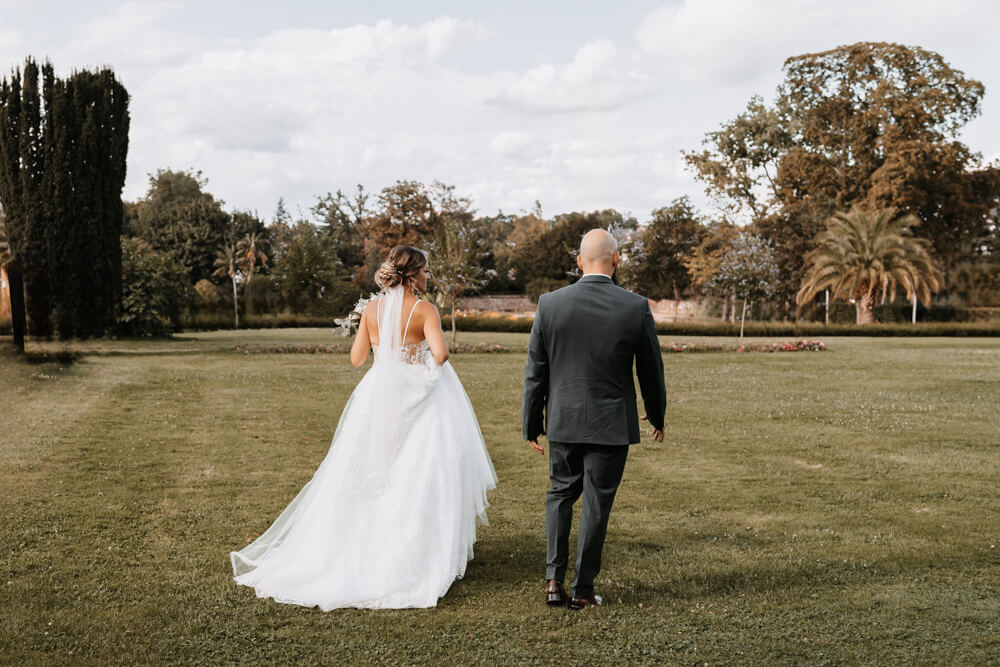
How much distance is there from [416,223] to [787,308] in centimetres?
3055

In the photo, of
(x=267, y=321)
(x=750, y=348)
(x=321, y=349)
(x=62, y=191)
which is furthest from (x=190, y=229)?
(x=750, y=348)

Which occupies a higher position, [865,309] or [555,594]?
[865,309]

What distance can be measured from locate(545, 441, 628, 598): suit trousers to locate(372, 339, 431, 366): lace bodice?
104cm

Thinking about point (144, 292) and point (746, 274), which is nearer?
point (144, 292)

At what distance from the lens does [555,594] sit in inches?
180

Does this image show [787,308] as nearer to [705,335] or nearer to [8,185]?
[705,335]

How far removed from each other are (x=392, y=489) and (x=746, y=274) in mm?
30793

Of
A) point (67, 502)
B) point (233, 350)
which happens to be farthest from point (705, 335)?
point (67, 502)

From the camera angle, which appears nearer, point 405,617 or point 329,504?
point 405,617

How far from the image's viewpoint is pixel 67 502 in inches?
278

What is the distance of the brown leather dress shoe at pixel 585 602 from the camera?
4.53 m

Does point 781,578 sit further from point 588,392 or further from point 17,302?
point 17,302

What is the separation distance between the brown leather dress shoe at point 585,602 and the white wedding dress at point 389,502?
71 cm

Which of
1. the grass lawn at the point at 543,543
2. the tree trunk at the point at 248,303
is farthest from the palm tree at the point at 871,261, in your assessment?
the tree trunk at the point at 248,303
